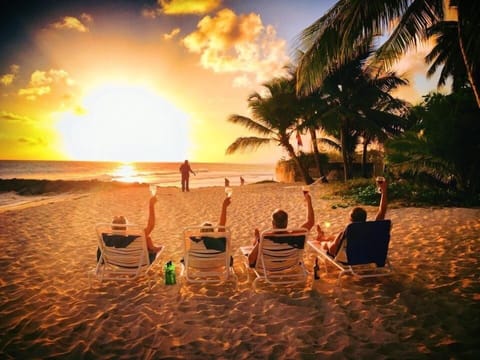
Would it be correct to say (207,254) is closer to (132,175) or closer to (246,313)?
(246,313)

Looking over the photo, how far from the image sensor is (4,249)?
19.5ft

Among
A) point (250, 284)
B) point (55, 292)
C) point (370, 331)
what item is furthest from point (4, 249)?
Answer: point (370, 331)

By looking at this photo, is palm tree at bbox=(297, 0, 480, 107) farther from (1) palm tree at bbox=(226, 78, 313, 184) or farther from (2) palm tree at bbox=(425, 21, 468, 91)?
(1) palm tree at bbox=(226, 78, 313, 184)

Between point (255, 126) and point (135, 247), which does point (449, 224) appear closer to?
point (135, 247)

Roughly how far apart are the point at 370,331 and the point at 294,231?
1334mm

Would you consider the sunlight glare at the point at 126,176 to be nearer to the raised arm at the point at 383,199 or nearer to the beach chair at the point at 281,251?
Result: the beach chair at the point at 281,251

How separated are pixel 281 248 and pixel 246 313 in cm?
90

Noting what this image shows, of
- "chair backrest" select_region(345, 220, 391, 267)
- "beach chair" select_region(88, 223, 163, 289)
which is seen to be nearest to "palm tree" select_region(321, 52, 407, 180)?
"chair backrest" select_region(345, 220, 391, 267)

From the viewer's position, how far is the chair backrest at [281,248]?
12.0 ft

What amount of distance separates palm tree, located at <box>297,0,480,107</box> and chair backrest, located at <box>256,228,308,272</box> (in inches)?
154

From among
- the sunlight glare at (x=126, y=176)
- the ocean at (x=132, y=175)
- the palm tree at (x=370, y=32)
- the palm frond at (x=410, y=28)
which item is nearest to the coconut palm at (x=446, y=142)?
the palm tree at (x=370, y=32)

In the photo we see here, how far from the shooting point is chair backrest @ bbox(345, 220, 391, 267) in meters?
3.59

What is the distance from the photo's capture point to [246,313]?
3.27m

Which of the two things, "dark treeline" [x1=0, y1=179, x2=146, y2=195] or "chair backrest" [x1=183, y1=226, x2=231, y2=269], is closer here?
"chair backrest" [x1=183, y1=226, x2=231, y2=269]
